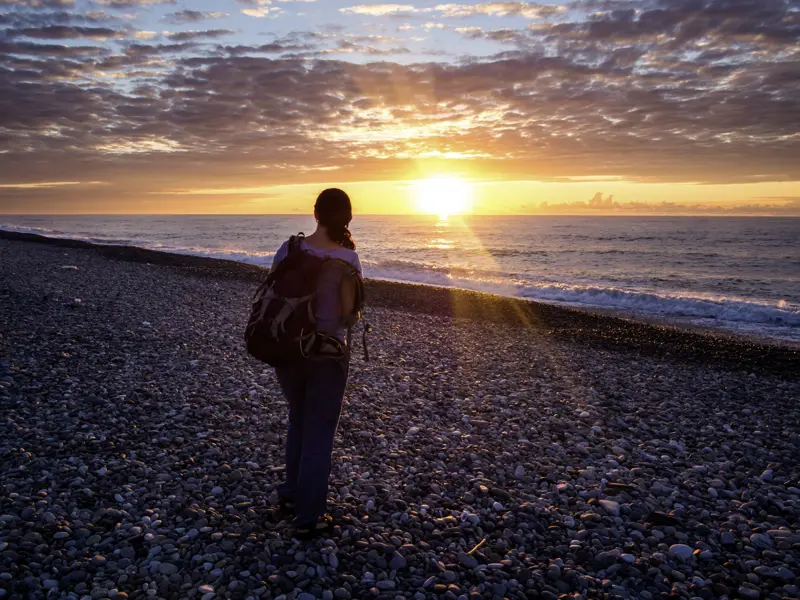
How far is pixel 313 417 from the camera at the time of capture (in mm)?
4801

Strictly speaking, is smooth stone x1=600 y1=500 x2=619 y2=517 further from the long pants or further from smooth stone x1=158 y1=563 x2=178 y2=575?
smooth stone x1=158 y1=563 x2=178 y2=575

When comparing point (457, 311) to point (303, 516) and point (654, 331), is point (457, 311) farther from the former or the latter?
point (303, 516)

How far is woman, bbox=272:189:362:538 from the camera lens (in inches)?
183

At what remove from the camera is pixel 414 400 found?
9328mm

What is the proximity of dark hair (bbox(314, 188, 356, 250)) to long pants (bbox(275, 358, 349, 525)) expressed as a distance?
3.64 ft

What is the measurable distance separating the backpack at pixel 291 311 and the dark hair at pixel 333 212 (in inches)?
10.0

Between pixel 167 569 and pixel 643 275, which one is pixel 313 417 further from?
pixel 643 275

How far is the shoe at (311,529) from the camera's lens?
16.4ft

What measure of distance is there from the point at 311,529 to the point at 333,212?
9.53ft

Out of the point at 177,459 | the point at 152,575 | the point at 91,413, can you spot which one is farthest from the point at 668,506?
the point at 91,413

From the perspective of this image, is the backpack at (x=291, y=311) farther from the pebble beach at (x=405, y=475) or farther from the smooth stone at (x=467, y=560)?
the smooth stone at (x=467, y=560)

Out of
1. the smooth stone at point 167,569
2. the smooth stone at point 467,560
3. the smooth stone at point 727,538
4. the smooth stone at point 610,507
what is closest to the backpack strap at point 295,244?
the smooth stone at point 167,569

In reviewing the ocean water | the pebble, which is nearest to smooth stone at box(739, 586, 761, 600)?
the pebble

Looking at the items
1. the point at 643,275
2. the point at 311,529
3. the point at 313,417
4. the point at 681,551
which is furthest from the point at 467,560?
the point at 643,275
